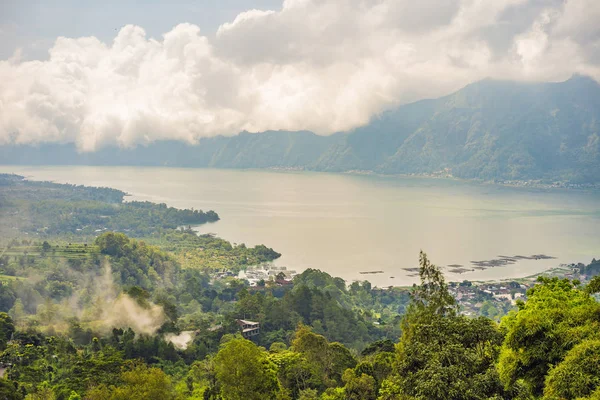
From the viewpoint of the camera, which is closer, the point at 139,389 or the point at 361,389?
the point at 139,389

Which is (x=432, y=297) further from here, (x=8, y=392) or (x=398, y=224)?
(x=398, y=224)

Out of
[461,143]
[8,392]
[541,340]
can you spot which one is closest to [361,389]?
[541,340]

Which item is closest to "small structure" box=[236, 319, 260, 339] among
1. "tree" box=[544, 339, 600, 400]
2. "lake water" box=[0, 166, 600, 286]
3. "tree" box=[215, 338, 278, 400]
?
"tree" box=[215, 338, 278, 400]

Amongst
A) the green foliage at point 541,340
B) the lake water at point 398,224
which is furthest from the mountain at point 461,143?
the green foliage at point 541,340

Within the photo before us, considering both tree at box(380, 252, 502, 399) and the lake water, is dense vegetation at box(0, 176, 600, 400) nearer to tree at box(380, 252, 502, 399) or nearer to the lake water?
tree at box(380, 252, 502, 399)

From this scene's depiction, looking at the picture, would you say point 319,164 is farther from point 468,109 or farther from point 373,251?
point 373,251

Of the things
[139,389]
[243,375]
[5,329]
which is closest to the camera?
[139,389]

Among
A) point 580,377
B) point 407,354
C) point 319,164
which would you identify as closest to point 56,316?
point 407,354
